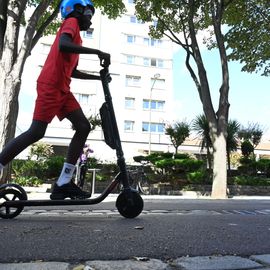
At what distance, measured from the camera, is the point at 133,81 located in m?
55.3

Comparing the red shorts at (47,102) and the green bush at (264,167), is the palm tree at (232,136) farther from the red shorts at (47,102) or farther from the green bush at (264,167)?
the red shorts at (47,102)

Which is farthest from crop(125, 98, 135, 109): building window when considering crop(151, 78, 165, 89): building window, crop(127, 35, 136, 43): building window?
crop(127, 35, 136, 43): building window

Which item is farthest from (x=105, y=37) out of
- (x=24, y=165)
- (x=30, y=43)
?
(x=30, y=43)

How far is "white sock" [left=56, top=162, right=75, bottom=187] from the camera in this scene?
418cm

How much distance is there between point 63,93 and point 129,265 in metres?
2.05


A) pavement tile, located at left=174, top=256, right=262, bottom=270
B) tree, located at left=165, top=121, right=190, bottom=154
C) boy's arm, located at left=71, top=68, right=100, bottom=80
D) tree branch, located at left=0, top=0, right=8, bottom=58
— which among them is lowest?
pavement tile, located at left=174, top=256, right=262, bottom=270

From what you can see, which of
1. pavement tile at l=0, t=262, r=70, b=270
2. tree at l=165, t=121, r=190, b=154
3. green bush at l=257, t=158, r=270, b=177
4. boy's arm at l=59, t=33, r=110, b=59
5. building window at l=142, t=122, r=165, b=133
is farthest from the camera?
building window at l=142, t=122, r=165, b=133

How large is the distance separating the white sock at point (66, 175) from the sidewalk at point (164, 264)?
1.58m

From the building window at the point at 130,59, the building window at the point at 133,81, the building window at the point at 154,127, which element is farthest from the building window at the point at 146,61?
the building window at the point at 154,127

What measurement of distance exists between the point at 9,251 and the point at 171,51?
57.8 metres

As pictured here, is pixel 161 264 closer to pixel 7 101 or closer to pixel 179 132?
pixel 7 101

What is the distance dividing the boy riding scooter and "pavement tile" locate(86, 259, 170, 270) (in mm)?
1531

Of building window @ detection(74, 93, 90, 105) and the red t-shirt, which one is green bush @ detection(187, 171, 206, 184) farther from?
building window @ detection(74, 93, 90, 105)

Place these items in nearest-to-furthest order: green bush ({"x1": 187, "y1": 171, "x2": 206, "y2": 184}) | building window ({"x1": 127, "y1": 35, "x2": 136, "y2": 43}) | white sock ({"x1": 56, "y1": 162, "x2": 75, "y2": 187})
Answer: white sock ({"x1": 56, "y1": 162, "x2": 75, "y2": 187})
green bush ({"x1": 187, "y1": 171, "x2": 206, "y2": 184})
building window ({"x1": 127, "y1": 35, "x2": 136, "y2": 43})
